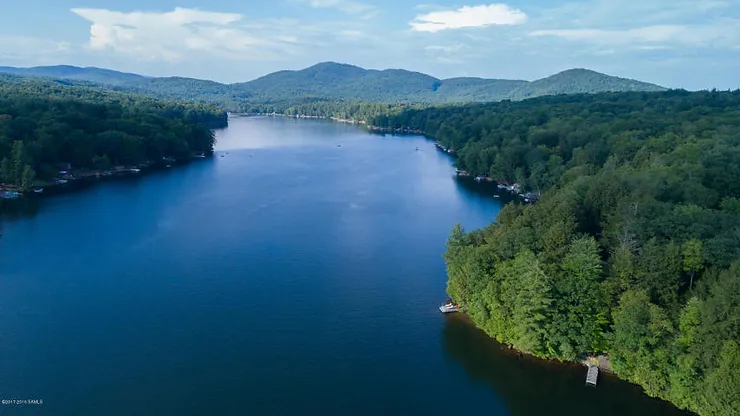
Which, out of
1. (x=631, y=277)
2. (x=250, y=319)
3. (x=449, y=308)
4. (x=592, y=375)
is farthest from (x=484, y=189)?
(x=592, y=375)

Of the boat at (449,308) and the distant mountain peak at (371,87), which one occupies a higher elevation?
the distant mountain peak at (371,87)

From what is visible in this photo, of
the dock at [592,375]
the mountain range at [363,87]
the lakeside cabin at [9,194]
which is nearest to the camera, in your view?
the dock at [592,375]

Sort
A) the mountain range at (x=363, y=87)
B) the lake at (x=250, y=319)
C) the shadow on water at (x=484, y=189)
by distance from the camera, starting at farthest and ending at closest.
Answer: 1. the mountain range at (x=363, y=87)
2. the shadow on water at (x=484, y=189)
3. the lake at (x=250, y=319)

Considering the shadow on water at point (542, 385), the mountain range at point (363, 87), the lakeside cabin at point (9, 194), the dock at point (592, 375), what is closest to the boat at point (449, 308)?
the shadow on water at point (542, 385)

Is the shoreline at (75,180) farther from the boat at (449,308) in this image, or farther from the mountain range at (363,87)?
the mountain range at (363,87)

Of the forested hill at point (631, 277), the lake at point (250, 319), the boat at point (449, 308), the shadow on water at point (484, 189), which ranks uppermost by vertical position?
the forested hill at point (631, 277)

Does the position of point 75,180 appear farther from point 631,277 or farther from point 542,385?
point 631,277

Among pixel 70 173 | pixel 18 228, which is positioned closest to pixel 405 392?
pixel 18 228

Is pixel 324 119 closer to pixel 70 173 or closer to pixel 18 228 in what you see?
pixel 70 173

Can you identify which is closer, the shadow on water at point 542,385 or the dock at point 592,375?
the shadow on water at point 542,385
